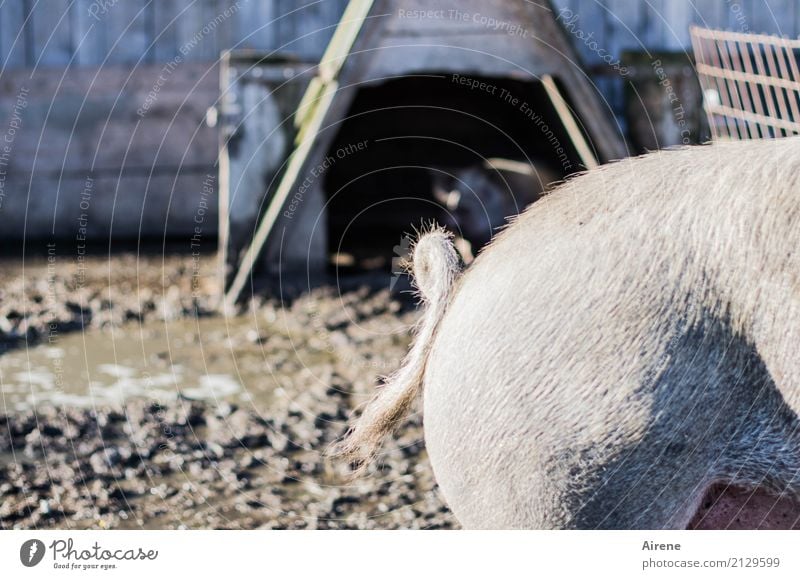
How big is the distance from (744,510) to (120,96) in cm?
592

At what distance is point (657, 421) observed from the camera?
1.77 meters

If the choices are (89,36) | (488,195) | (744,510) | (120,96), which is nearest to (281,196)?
(488,195)

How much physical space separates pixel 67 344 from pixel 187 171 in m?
2.57

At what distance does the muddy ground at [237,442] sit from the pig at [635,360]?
1112mm

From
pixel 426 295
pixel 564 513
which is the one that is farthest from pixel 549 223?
pixel 564 513

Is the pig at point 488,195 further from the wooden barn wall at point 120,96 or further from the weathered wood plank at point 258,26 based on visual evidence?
the weathered wood plank at point 258,26

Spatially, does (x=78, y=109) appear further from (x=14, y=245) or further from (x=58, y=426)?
(x=58, y=426)

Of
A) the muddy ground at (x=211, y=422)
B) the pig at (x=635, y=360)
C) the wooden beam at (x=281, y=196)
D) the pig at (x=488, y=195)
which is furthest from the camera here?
the pig at (x=488, y=195)

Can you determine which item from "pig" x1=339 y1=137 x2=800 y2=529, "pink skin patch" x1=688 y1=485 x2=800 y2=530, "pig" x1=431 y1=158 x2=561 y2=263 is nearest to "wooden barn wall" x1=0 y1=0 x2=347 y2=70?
"pig" x1=431 y1=158 x2=561 y2=263

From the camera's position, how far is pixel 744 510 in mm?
1988

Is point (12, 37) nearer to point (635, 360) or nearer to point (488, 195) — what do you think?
point (488, 195)

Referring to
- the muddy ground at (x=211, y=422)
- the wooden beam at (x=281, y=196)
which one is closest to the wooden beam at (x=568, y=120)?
the wooden beam at (x=281, y=196)

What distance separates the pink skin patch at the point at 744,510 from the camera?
1930 mm

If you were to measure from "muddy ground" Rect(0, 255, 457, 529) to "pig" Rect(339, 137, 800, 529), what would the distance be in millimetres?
1112
